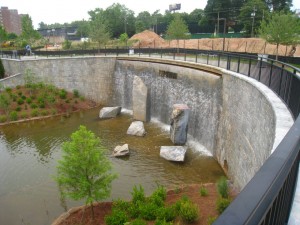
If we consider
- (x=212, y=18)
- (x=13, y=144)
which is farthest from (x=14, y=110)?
(x=212, y=18)

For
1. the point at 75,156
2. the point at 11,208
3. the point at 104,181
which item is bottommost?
the point at 11,208

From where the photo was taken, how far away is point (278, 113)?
708 cm

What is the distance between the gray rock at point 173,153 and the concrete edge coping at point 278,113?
6.66 meters

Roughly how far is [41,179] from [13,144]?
21.5ft

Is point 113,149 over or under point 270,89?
under

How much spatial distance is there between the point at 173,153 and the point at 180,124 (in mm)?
2773

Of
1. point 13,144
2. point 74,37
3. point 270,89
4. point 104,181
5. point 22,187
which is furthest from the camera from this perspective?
point 74,37

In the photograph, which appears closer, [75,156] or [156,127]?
[75,156]

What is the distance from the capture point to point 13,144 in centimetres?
1989

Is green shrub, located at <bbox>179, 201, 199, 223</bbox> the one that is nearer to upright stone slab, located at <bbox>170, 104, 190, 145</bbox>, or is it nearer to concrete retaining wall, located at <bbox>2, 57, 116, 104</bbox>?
upright stone slab, located at <bbox>170, 104, 190, 145</bbox>

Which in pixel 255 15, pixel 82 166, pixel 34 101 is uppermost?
pixel 255 15

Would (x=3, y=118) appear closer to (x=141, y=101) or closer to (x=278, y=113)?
(x=141, y=101)

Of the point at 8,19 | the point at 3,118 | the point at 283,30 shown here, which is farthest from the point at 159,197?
the point at 8,19

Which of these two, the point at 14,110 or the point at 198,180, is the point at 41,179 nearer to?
the point at 198,180
